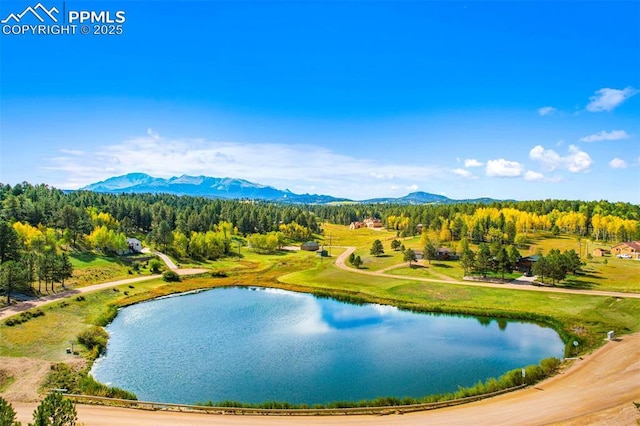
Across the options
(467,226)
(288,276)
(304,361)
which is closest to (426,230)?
(467,226)

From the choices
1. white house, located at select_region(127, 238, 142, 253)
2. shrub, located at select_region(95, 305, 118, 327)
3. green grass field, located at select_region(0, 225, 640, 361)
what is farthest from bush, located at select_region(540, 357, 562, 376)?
white house, located at select_region(127, 238, 142, 253)

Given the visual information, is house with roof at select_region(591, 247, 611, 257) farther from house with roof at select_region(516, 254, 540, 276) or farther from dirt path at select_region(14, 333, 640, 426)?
dirt path at select_region(14, 333, 640, 426)

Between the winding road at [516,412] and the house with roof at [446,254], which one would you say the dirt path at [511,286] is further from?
the winding road at [516,412]

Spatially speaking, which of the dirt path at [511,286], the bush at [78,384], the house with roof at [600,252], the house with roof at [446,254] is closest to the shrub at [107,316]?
the bush at [78,384]

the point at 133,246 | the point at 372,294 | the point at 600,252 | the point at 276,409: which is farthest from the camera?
the point at 133,246

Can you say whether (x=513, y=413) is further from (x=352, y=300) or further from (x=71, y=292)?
(x=71, y=292)

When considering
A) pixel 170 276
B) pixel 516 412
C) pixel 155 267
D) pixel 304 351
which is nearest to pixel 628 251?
pixel 516 412
